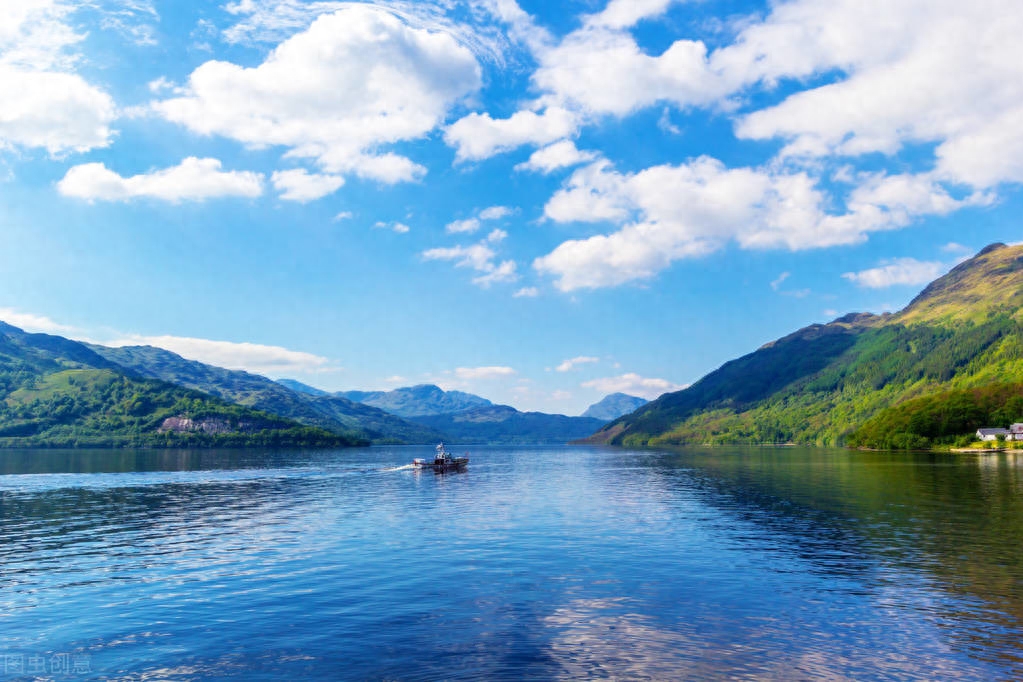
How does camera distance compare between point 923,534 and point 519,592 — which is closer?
point 519,592

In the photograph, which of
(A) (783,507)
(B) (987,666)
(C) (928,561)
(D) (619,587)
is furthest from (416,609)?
(A) (783,507)

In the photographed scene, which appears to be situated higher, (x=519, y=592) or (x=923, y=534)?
(x=519, y=592)

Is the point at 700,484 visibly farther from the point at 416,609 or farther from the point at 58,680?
the point at 58,680

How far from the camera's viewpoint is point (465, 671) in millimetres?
27453

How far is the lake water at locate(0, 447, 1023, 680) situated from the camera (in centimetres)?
2884

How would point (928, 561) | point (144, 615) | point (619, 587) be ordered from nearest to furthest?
point (144, 615) < point (619, 587) < point (928, 561)

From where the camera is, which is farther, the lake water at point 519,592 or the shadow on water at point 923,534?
the shadow on water at point 923,534

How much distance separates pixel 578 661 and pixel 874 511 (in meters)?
69.1

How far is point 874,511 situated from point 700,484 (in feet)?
175

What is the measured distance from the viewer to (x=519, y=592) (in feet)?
137

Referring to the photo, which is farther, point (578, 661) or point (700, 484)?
point (700, 484)

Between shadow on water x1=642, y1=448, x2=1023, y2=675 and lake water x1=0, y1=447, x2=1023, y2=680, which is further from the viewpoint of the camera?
shadow on water x1=642, y1=448, x2=1023, y2=675

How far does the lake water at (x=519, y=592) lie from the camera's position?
28844 millimetres

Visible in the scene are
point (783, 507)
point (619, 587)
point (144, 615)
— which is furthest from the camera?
point (783, 507)
